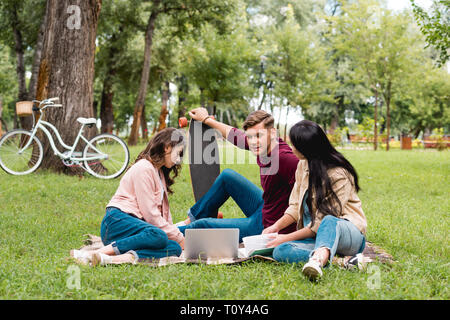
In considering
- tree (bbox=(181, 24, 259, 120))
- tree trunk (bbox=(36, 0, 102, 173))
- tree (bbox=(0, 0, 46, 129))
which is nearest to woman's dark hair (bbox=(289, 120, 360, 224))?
tree trunk (bbox=(36, 0, 102, 173))

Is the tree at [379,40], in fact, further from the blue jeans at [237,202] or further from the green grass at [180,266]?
the blue jeans at [237,202]

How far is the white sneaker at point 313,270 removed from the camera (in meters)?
2.87

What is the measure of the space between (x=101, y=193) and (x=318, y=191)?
478 cm

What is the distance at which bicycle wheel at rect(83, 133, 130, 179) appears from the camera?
8359 mm

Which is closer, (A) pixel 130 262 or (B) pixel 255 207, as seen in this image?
(A) pixel 130 262

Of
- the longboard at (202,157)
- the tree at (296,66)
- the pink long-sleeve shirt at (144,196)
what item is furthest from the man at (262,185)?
the tree at (296,66)

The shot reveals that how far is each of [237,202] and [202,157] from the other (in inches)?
30.9

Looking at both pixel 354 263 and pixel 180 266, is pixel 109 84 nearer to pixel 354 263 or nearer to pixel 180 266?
pixel 180 266

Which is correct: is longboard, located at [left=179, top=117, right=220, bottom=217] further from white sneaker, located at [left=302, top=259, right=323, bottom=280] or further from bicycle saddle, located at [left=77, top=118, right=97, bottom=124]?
bicycle saddle, located at [left=77, top=118, right=97, bottom=124]

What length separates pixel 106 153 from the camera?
28.5ft

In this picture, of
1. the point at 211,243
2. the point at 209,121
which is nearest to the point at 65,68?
the point at 209,121

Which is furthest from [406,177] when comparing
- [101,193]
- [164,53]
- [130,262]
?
[164,53]

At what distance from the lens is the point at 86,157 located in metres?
8.37

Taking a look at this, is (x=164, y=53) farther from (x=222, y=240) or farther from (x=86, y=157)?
(x=222, y=240)
